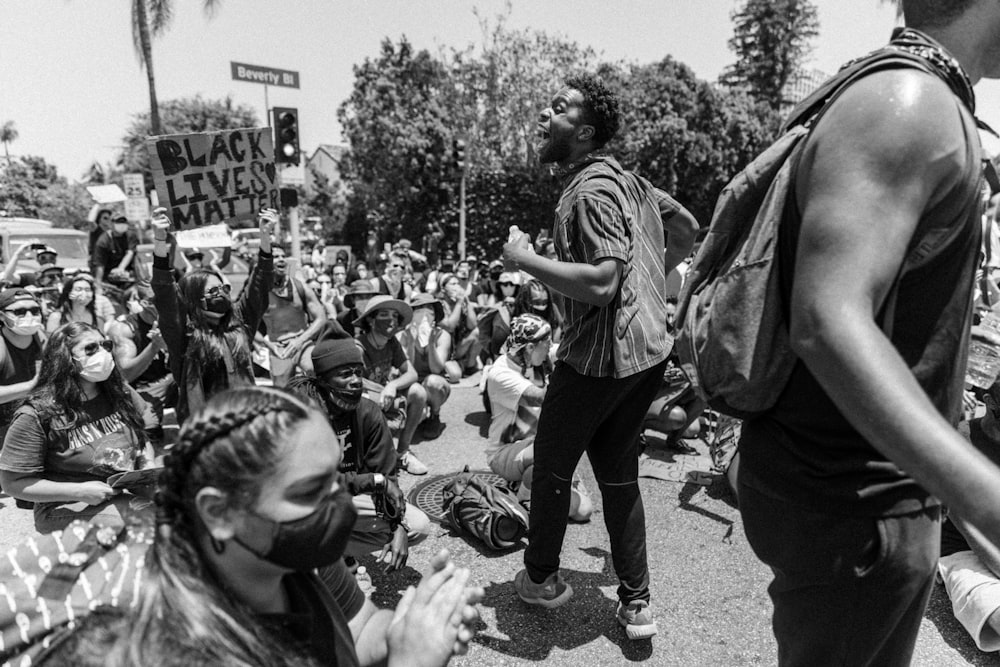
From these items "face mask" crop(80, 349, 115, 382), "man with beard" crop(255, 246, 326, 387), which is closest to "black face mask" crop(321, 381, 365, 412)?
"face mask" crop(80, 349, 115, 382)

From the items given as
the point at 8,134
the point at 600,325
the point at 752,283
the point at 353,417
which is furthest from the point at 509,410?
the point at 8,134

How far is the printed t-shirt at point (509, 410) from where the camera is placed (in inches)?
177

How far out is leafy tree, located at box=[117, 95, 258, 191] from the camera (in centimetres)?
3944

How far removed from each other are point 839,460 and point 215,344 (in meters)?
3.84

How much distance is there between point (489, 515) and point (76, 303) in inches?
187

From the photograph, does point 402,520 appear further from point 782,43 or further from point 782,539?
point 782,43

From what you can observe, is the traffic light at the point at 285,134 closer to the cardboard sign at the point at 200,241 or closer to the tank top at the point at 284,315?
the cardboard sign at the point at 200,241

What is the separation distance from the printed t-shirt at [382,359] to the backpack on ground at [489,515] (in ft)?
5.73

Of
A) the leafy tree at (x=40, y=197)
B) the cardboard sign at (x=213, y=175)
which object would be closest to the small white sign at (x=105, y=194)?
the cardboard sign at (x=213, y=175)

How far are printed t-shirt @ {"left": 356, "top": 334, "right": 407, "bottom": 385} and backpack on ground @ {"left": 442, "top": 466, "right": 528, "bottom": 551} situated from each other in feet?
5.73

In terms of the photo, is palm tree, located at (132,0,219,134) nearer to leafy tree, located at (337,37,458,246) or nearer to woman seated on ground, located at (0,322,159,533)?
leafy tree, located at (337,37,458,246)

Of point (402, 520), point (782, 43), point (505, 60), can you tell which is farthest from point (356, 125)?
point (402, 520)

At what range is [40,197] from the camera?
40.6m

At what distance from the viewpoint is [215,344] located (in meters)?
4.14
